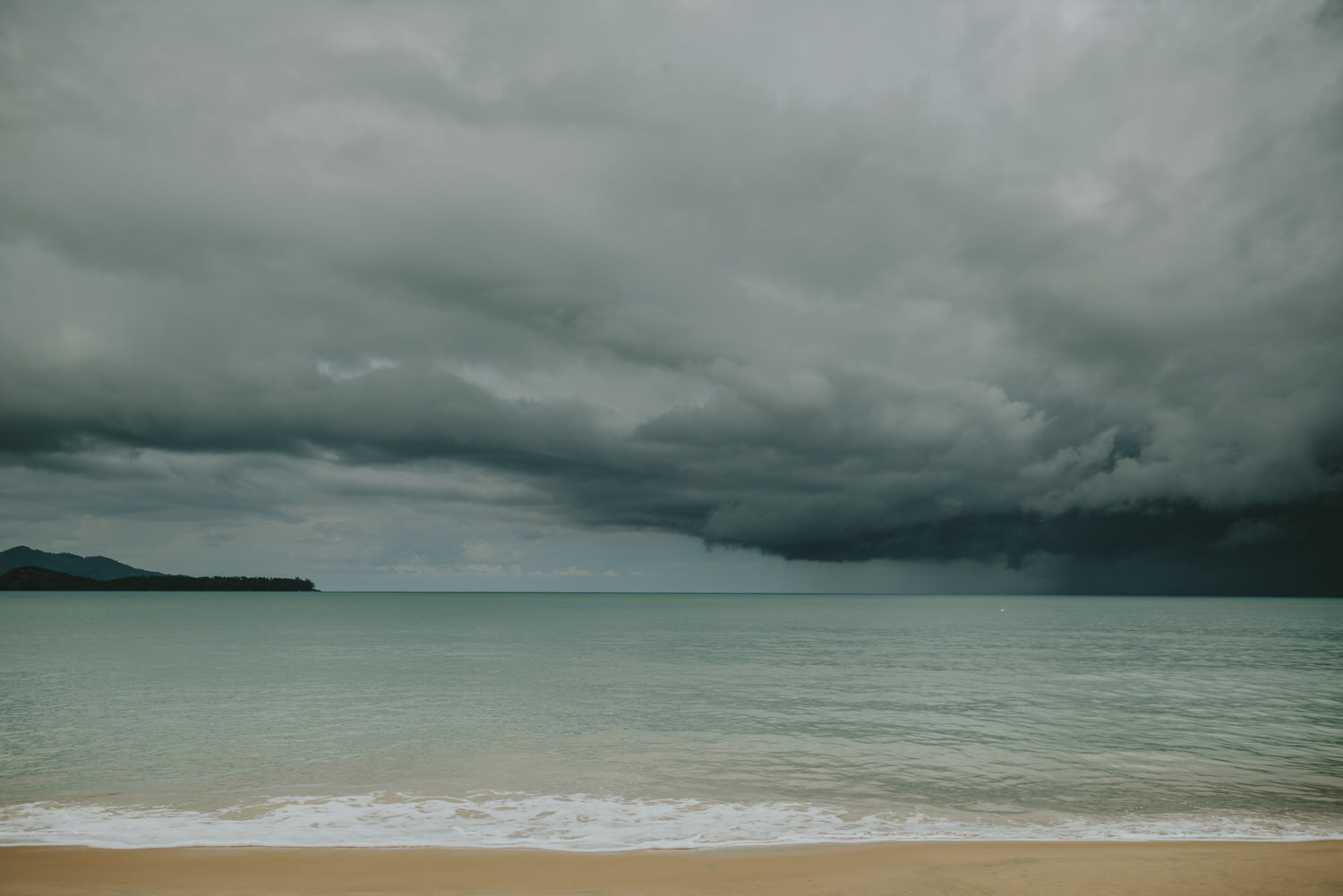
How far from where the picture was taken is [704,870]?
12844 millimetres

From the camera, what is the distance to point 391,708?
108ft

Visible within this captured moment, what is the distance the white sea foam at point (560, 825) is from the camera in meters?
14.7

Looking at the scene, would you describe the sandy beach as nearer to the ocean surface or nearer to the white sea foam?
the white sea foam

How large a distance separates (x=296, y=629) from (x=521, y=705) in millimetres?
89682

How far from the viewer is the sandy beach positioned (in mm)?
11844

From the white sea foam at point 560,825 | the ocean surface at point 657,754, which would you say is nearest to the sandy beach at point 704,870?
the white sea foam at point 560,825

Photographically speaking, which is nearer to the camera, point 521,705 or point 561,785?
point 561,785

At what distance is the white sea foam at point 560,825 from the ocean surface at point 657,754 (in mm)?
82

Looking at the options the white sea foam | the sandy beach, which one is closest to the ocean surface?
the white sea foam

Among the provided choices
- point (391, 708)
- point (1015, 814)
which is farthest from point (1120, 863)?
point (391, 708)

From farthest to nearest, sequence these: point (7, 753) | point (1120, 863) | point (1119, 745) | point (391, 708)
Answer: point (391, 708), point (1119, 745), point (7, 753), point (1120, 863)

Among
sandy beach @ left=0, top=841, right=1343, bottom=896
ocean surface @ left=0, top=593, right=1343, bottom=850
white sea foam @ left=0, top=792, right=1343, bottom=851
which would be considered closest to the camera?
sandy beach @ left=0, top=841, right=1343, bottom=896

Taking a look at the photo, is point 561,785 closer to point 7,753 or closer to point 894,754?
point 894,754

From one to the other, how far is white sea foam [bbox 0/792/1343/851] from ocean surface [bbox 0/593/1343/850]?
8cm
